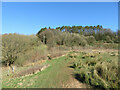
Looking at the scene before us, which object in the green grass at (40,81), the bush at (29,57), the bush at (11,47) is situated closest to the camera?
the green grass at (40,81)

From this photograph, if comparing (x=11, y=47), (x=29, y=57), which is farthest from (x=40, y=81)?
(x=11, y=47)

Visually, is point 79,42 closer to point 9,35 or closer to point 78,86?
point 9,35

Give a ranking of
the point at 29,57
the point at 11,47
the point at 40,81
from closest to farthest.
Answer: the point at 40,81 → the point at 11,47 → the point at 29,57

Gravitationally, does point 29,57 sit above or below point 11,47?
below

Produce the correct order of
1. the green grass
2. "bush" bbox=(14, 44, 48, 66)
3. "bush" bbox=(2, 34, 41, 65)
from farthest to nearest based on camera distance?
"bush" bbox=(14, 44, 48, 66)
"bush" bbox=(2, 34, 41, 65)
the green grass

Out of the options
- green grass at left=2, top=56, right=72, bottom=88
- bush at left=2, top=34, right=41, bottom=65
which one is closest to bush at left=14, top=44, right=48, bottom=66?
bush at left=2, top=34, right=41, bottom=65

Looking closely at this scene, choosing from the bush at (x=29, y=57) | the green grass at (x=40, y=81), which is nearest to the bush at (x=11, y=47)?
the bush at (x=29, y=57)

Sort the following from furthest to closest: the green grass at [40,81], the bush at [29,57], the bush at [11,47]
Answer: the bush at [29,57] < the bush at [11,47] < the green grass at [40,81]

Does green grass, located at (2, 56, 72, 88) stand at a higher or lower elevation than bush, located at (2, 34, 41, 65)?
lower

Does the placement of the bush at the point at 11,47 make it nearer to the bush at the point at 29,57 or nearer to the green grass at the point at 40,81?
the bush at the point at 29,57

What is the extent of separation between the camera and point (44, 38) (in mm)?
18984

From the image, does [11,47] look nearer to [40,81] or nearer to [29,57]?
[29,57]

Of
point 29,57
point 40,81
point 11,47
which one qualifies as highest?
point 11,47

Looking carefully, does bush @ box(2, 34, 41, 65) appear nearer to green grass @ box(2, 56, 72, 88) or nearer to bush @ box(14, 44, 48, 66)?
bush @ box(14, 44, 48, 66)
